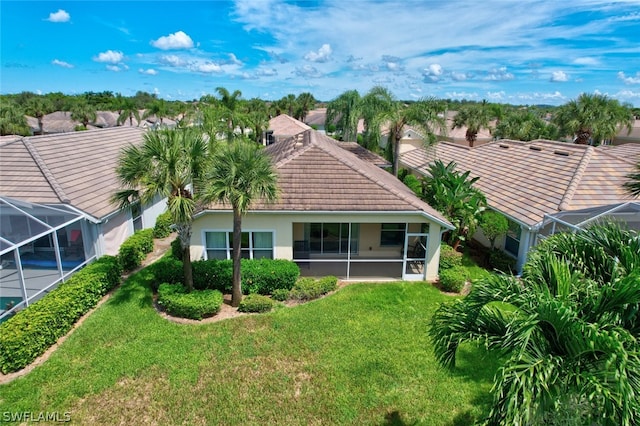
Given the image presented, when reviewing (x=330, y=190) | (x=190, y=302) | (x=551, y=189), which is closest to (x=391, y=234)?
(x=330, y=190)

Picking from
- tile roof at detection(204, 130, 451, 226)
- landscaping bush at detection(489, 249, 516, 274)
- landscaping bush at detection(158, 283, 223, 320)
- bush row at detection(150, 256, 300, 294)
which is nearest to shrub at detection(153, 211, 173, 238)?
bush row at detection(150, 256, 300, 294)

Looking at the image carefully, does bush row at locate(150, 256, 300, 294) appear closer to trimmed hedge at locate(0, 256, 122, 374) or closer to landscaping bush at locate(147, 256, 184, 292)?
landscaping bush at locate(147, 256, 184, 292)

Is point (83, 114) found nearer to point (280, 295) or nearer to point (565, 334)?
point (280, 295)

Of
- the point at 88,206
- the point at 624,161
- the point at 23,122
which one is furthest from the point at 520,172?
the point at 23,122

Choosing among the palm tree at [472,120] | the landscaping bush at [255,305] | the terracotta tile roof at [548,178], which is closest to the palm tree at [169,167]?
the landscaping bush at [255,305]

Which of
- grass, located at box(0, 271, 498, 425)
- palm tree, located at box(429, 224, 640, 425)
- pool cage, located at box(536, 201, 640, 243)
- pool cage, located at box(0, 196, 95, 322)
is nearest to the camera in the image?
palm tree, located at box(429, 224, 640, 425)

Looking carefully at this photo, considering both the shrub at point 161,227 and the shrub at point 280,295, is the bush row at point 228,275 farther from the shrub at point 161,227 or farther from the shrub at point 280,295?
the shrub at point 161,227

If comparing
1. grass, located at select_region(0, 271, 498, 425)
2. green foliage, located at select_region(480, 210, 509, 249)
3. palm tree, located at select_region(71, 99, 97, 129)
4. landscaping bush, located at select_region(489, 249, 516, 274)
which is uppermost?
palm tree, located at select_region(71, 99, 97, 129)

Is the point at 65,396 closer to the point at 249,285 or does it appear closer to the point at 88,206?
the point at 249,285
